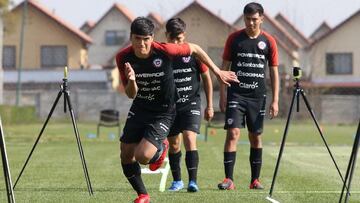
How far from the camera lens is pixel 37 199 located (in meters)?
11.1

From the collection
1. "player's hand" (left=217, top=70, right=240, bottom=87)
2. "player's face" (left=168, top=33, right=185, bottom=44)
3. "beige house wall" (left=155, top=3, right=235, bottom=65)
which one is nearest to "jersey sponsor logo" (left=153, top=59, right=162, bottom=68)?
"player's hand" (left=217, top=70, right=240, bottom=87)

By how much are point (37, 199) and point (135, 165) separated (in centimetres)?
140

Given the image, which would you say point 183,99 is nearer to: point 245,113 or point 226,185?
point 245,113

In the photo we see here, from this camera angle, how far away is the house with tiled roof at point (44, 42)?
256 ft

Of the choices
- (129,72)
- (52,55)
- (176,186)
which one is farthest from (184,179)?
(52,55)

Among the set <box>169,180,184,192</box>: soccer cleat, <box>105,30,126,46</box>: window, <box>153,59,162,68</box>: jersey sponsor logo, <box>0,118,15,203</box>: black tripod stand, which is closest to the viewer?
<box>0,118,15,203</box>: black tripod stand

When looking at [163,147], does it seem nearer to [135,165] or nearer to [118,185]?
[135,165]

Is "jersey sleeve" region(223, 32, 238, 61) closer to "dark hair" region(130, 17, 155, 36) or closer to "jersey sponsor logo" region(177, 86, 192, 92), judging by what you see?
"jersey sponsor logo" region(177, 86, 192, 92)

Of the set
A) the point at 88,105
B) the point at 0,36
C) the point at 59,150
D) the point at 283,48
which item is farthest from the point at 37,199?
the point at 283,48

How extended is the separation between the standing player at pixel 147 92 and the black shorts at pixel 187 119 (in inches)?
71.8

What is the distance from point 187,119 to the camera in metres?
12.6

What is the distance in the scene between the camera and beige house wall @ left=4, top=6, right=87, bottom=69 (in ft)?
256

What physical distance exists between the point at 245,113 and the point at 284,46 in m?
67.5

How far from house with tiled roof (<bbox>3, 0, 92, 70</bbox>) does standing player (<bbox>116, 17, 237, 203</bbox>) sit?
222 feet
